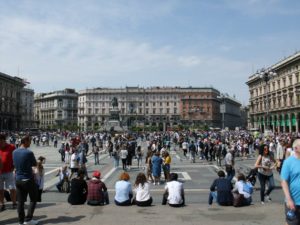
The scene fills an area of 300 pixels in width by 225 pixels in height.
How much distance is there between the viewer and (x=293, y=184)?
5.01 meters

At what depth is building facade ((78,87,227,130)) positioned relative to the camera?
15225 cm

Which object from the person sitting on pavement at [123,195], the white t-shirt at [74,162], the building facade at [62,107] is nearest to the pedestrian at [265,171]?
the person sitting on pavement at [123,195]

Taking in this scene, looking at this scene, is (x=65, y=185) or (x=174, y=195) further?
(x=65, y=185)

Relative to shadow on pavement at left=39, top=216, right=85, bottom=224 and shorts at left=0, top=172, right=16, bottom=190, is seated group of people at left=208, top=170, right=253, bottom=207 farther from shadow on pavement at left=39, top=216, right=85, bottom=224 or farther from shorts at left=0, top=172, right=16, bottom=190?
shorts at left=0, top=172, right=16, bottom=190

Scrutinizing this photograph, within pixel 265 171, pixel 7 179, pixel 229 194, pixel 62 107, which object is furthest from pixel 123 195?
pixel 62 107

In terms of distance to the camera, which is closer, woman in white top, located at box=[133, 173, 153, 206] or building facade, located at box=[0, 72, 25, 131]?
woman in white top, located at box=[133, 173, 153, 206]

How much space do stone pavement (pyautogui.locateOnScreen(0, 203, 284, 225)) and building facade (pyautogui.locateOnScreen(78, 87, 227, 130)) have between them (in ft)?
464

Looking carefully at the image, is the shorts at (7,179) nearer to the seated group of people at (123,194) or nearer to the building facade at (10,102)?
the seated group of people at (123,194)

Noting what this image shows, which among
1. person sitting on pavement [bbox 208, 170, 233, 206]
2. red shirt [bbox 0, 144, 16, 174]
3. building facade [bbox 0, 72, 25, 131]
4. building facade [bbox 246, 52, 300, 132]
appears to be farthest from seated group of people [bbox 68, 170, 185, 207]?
building facade [bbox 0, 72, 25, 131]

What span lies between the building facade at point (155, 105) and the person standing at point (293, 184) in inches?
5740

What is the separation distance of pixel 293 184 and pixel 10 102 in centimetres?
11042

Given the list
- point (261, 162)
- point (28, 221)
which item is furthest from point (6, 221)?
point (261, 162)

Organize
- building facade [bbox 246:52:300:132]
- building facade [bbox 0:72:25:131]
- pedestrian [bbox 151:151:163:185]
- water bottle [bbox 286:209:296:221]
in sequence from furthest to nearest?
building facade [bbox 0:72:25:131] → building facade [bbox 246:52:300:132] → pedestrian [bbox 151:151:163:185] → water bottle [bbox 286:209:296:221]

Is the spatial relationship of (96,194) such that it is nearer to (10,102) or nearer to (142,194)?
(142,194)
